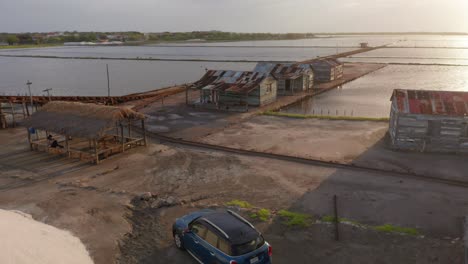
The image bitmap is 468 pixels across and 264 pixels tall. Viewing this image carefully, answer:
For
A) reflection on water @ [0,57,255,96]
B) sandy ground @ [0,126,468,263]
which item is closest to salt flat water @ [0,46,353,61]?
reflection on water @ [0,57,255,96]

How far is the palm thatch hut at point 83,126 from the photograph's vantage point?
22.9 meters

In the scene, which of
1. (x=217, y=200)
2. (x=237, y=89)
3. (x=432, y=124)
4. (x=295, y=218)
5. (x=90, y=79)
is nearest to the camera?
(x=295, y=218)

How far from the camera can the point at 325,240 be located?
13.5 m

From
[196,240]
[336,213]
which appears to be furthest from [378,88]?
[196,240]

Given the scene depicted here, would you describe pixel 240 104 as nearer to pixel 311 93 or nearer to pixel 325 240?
pixel 311 93

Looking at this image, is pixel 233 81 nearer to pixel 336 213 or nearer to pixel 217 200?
pixel 217 200

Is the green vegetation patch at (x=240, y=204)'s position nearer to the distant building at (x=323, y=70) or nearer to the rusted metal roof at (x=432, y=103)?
the rusted metal roof at (x=432, y=103)

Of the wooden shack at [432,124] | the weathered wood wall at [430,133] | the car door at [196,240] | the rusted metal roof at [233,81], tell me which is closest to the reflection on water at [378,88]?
the rusted metal roof at [233,81]

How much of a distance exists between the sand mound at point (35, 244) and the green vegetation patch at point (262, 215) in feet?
20.7

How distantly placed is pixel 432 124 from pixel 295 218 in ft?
47.6

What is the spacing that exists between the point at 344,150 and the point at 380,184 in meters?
5.88

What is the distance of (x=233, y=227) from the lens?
448 inches

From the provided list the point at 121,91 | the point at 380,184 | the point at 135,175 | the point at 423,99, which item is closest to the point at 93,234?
the point at 135,175

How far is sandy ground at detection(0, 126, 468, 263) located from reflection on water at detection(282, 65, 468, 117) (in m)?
21.0
